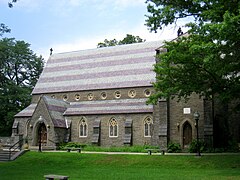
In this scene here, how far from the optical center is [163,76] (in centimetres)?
2097

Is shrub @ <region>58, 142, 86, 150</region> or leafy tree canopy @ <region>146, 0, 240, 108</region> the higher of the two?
leafy tree canopy @ <region>146, 0, 240, 108</region>

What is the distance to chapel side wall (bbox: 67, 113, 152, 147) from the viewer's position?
117 ft

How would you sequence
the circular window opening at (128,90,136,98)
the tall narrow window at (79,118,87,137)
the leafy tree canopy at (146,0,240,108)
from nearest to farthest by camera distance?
the leafy tree canopy at (146,0,240,108), the tall narrow window at (79,118,87,137), the circular window opening at (128,90,136,98)

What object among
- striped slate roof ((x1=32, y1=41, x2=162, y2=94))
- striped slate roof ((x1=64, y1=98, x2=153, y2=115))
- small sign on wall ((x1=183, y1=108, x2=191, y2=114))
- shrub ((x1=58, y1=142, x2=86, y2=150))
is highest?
striped slate roof ((x1=32, y1=41, x2=162, y2=94))

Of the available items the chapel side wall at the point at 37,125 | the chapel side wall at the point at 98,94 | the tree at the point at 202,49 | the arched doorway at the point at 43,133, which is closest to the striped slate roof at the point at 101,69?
the chapel side wall at the point at 98,94

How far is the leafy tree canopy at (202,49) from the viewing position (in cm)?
1620

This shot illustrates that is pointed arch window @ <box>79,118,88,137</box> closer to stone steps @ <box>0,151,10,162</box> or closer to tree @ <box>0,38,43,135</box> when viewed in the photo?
stone steps @ <box>0,151,10,162</box>

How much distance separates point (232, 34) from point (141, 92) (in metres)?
23.1

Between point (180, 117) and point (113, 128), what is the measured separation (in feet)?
28.3

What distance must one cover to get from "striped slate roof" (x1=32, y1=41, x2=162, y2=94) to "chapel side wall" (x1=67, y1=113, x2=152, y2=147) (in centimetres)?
424

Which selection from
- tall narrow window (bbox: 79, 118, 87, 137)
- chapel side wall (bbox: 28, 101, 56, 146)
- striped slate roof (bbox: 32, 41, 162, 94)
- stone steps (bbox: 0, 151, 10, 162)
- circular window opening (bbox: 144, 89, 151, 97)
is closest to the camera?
stone steps (bbox: 0, 151, 10, 162)

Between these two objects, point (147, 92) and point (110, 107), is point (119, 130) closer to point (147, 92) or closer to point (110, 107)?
point (110, 107)

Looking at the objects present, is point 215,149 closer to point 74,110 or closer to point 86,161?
point 86,161

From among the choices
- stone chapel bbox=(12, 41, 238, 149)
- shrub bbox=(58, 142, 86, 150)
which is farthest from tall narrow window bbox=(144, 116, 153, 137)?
shrub bbox=(58, 142, 86, 150)
